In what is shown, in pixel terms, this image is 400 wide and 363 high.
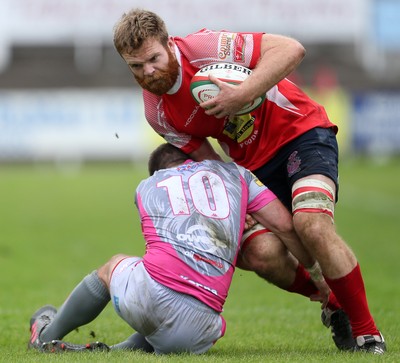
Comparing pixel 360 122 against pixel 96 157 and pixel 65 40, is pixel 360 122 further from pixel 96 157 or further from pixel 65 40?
pixel 65 40

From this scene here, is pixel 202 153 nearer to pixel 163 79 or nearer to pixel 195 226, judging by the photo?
pixel 163 79

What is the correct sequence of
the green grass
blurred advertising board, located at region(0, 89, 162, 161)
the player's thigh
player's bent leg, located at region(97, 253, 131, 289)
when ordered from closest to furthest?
the player's thigh → player's bent leg, located at region(97, 253, 131, 289) → the green grass → blurred advertising board, located at region(0, 89, 162, 161)

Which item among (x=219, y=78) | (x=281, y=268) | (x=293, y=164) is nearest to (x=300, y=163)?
(x=293, y=164)

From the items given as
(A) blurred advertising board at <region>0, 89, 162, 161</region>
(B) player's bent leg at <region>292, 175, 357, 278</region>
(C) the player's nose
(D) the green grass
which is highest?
(C) the player's nose

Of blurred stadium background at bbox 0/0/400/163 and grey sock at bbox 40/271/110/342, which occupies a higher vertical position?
grey sock at bbox 40/271/110/342

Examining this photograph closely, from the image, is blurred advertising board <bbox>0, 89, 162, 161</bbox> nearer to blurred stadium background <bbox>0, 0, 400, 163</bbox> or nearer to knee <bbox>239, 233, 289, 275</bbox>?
blurred stadium background <bbox>0, 0, 400, 163</bbox>

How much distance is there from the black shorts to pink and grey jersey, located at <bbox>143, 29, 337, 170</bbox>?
0.05 m

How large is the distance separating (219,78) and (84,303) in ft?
5.04

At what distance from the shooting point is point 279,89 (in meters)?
6.65

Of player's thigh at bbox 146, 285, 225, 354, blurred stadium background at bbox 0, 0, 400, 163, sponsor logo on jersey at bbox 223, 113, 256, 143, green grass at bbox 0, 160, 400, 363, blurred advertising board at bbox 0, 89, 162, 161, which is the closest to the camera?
player's thigh at bbox 146, 285, 225, 354

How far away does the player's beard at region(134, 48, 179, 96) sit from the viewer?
608 centimetres

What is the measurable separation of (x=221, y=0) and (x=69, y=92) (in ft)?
30.9

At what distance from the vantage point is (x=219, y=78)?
5.98 metres

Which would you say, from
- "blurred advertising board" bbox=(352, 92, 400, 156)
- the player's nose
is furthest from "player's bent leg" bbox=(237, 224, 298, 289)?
"blurred advertising board" bbox=(352, 92, 400, 156)
